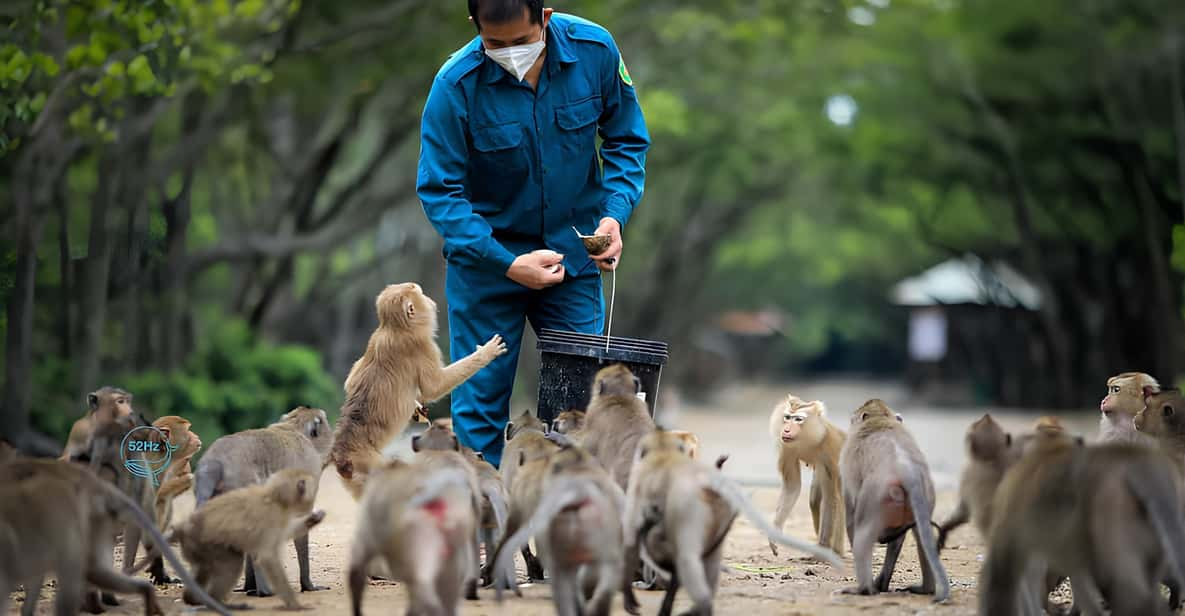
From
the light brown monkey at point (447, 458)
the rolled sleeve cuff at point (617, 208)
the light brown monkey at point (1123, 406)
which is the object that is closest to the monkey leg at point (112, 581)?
the light brown monkey at point (447, 458)

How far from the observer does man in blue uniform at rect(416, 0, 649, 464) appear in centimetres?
733

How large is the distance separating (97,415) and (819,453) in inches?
155

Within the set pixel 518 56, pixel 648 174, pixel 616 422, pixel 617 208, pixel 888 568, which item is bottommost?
pixel 888 568

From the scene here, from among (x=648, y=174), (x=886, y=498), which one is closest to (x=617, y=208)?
(x=886, y=498)

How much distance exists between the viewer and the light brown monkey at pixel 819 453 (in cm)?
820

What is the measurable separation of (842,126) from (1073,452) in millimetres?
23963

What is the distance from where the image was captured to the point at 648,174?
27.3 meters

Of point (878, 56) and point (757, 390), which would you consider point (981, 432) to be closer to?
point (878, 56)

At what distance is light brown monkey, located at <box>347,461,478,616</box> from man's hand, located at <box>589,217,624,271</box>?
2.18 meters

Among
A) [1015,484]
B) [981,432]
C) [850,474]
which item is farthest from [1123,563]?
[850,474]

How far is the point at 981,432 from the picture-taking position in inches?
246

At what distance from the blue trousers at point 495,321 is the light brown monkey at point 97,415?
5.97 ft

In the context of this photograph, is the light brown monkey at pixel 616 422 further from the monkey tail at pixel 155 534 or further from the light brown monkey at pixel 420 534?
the monkey tail at pixel 155 534

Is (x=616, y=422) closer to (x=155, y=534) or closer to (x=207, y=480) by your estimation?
(x=207, y=480)
